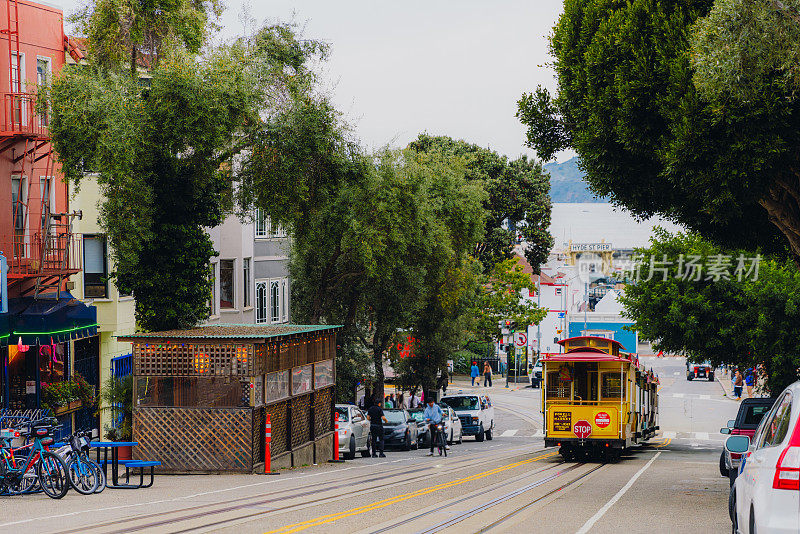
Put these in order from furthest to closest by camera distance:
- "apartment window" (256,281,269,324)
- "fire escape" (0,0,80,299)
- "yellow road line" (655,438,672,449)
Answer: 1. "apartment window" (256,281,269,324)
2. "yellow road line" (655,438,672,449)
3. "fire escape" (0,0,80,299)

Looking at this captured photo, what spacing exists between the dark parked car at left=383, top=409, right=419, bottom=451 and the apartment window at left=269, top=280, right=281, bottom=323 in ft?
38.6

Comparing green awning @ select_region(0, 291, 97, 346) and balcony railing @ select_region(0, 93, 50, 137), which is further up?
balcony railing @ select_region(0, 93, 50, 137)

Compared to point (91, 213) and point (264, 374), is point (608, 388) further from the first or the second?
point (91, 213)

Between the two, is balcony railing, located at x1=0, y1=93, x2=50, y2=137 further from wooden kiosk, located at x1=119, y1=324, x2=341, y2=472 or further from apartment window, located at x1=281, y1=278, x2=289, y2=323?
apartment window, located at x1=281, y1=278, x2=289, y2=323

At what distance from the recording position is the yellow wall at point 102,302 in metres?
28.9

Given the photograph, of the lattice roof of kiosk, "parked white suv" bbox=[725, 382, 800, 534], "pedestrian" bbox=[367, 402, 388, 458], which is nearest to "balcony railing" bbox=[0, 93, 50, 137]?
the lattice roof of kiosk

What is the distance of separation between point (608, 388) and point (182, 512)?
620 inches

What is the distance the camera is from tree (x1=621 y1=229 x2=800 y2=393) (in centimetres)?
3378

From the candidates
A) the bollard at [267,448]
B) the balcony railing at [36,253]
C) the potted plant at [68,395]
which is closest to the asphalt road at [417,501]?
the bollard at [267,448]

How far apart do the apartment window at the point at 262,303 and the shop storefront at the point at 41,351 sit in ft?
51.8

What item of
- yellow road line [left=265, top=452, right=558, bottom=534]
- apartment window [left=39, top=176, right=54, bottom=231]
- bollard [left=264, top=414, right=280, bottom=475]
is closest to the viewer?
yellow road line [left=265, top=452, right=558, bottom=534]

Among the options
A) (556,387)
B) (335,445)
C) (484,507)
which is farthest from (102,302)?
(484,507)

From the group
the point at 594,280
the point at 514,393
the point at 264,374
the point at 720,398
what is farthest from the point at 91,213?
the point at 594,280

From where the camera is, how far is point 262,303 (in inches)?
1722
